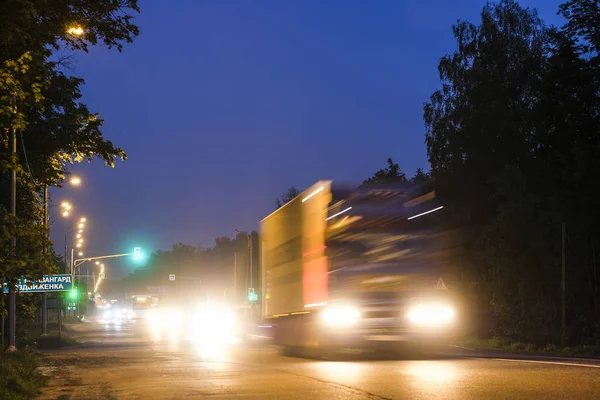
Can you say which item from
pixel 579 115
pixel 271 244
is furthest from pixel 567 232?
pixel 271 244

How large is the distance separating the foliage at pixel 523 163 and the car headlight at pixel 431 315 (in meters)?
15.0

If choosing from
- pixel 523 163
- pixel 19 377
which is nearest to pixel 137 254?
pixel 523 163

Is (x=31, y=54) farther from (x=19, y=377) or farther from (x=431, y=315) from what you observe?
(x=431, y=315)

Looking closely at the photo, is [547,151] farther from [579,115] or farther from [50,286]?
[50,286]

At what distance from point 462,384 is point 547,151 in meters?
34.8

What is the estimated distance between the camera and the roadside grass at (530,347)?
2875 centimetres

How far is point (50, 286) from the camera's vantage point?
118ft

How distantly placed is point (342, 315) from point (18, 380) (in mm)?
7505

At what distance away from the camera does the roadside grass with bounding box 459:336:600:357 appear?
28.8 metres

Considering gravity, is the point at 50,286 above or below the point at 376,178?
below

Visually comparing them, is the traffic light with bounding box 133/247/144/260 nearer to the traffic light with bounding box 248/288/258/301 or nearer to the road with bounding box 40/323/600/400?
the traffic light with bounding box 248/288/258/301

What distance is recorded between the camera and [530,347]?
105 feet

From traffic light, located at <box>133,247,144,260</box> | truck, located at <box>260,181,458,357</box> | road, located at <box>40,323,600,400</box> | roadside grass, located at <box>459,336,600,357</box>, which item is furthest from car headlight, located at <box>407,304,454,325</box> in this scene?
traffic light, located at <box>133,247,144,260</box>

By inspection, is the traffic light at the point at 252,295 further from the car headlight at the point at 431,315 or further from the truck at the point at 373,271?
the car headlight at the point at 431,315
